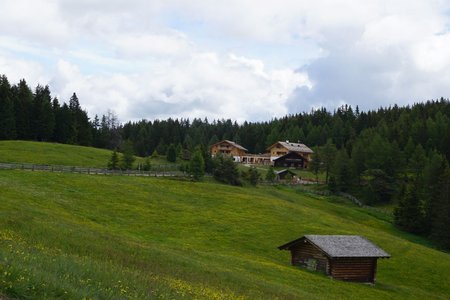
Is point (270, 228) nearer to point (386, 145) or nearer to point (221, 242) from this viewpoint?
point (221, 242)

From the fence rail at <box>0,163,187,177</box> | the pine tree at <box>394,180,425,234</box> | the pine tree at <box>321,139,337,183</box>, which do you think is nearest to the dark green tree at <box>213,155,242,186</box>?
the fence rail at <box>0,163,187,177</box>

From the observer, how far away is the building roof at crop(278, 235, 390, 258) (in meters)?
45.7

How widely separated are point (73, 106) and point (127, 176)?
7115 cm

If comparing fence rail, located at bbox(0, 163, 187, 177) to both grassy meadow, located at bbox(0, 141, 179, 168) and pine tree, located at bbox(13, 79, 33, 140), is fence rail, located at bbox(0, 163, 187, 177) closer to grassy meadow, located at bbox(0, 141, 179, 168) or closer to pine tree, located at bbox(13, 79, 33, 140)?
grassy meadow, located at bbox(0, 141, 179, 168)

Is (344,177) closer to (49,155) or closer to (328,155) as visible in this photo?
(328,155)

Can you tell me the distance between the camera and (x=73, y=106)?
14362 centimetres

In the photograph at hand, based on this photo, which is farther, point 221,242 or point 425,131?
point 425,131

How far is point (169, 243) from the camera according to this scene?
46.1 m

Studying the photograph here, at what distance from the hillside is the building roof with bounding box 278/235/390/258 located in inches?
103

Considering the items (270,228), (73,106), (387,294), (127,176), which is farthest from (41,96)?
(387,294)

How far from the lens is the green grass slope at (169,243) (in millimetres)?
15584

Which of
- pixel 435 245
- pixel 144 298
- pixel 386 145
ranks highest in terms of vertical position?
pixel 386 145

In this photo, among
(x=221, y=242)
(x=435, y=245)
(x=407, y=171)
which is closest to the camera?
(x=221, y=242)

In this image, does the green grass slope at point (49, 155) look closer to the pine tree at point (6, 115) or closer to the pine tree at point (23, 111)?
the pine tree at point (6, 115)
